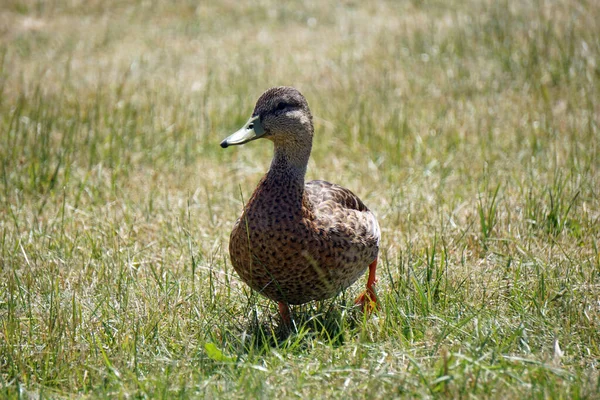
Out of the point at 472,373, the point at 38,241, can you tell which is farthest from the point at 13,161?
the point at 472,373

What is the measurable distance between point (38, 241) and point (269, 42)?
506 cm

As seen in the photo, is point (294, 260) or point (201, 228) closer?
point (294, 260)

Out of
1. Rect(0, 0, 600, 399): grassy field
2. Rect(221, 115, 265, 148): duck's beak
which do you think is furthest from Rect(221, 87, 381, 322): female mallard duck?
Rect(0, 0, 600, 399): grassy field

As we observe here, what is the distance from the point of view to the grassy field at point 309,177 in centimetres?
303

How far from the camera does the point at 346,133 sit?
629 cm

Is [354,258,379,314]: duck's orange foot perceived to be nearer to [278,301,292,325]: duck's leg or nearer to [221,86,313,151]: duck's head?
[278,301,292,325]: duck's leg

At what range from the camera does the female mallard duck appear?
3.35 meters

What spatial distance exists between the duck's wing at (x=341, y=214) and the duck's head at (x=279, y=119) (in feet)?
1.04

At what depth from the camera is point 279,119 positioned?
3.61 m

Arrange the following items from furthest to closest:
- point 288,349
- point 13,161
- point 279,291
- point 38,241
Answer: point 13,161 < point 38,241 < point 279,291 < point 288,349

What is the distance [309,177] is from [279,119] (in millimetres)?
2217

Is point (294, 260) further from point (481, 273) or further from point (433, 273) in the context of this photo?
point (481, 273)

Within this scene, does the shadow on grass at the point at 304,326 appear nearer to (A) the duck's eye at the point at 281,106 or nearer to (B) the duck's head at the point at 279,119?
(B) the duck's head at the point at 279,119

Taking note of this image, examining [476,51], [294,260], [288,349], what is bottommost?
[288,349]
